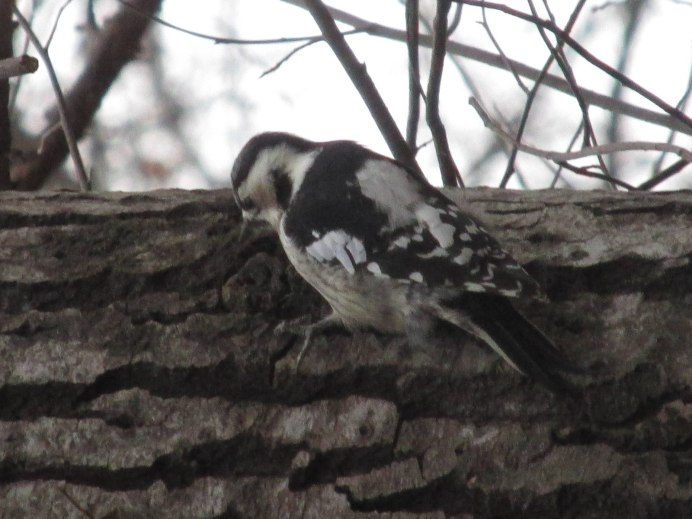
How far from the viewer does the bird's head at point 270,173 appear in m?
2.50

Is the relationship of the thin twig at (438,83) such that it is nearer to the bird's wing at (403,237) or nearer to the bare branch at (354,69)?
the bare branch at (354,69)

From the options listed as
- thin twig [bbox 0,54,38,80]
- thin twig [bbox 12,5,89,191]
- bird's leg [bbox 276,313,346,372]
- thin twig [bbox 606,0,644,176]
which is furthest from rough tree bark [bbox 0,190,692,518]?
thin twig [bbox 606,0,644,176]

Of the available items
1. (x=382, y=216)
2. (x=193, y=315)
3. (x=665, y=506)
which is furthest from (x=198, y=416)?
(x=665, y=506)

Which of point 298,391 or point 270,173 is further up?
point 270,173

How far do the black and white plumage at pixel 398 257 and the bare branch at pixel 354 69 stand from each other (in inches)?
9.4

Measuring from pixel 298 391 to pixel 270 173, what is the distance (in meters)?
0.81

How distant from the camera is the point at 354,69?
2.72m

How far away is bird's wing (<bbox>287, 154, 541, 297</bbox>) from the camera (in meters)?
2.08

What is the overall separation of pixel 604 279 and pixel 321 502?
2.83 ft

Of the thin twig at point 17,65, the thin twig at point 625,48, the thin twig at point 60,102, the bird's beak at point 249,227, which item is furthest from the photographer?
the thin twig at point 625,48

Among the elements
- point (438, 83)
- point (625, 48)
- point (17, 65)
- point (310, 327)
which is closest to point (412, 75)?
point (438, 83)

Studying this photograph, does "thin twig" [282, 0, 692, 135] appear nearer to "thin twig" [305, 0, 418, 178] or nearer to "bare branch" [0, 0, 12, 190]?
"thin twig" [305, 0, 418, 178]

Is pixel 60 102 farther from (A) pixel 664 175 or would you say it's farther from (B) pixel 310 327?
(A) pixel 664 175

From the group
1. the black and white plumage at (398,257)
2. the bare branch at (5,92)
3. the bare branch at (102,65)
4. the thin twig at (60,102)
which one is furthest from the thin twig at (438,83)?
the bare branch at (5,92)
